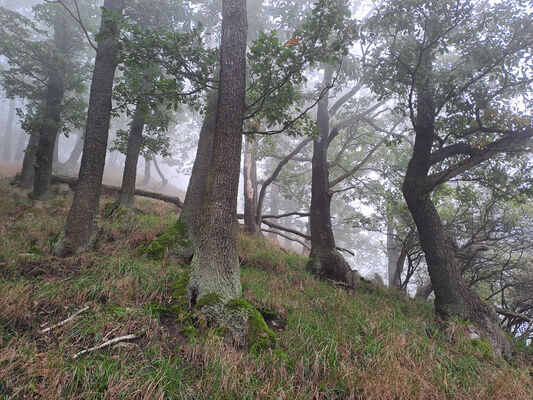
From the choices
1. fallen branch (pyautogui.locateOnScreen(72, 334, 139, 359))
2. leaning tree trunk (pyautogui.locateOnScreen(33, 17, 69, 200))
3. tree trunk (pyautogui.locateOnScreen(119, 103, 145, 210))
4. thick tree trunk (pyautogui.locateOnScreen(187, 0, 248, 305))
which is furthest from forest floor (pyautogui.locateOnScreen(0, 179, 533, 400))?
leaning tree trunk (pyautogui.locateOnScreen(33, 17, 69, 200))

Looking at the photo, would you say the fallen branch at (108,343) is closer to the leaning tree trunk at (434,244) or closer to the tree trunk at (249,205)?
the leaning tree trunk at (434,244)

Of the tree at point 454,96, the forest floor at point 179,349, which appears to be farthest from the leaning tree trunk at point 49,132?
the tree at point 454,96

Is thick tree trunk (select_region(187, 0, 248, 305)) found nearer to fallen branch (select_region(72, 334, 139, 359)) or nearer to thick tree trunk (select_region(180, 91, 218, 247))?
fallen branch (select_region(72, 334, 139, 359))

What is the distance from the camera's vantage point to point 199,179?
6.51m

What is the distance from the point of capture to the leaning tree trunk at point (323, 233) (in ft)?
24.4

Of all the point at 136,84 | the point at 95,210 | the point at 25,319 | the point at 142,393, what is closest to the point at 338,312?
the point at 142,393

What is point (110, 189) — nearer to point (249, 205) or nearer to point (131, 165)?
point (131, 165)

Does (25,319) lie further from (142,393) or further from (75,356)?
(142,393)

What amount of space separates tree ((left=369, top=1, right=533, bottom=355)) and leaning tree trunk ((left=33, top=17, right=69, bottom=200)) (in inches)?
408

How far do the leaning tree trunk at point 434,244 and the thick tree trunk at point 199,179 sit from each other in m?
5.21

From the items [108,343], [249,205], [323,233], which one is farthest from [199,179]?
[249,205]

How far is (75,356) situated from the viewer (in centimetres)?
243

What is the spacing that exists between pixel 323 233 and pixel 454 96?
4882mm

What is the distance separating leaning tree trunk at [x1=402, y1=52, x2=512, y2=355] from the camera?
18.5 ft
